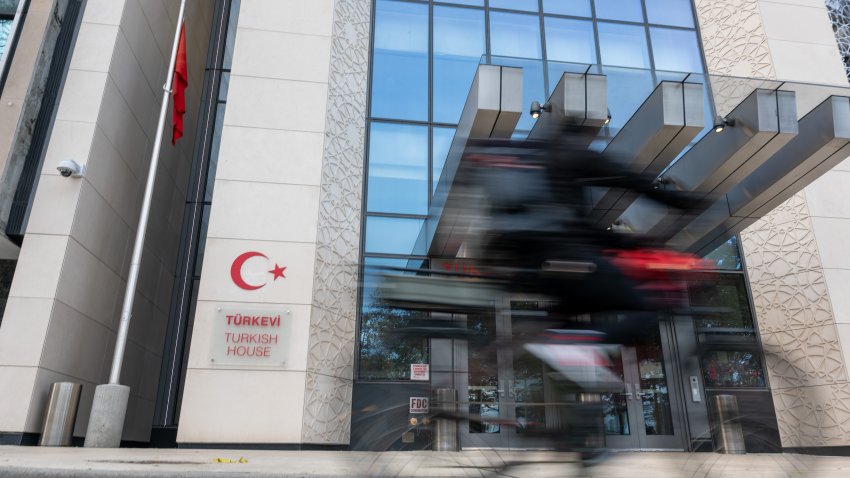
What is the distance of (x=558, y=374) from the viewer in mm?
2807

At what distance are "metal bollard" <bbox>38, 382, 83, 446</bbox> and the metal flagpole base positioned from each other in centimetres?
37

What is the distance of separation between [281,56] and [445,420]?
10.3 metres

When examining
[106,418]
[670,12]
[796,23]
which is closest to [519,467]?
[106,418]

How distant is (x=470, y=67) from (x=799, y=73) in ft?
24.1

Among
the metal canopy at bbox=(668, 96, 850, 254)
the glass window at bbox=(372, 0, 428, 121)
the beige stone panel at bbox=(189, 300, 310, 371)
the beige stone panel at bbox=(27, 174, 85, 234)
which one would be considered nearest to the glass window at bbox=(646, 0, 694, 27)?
the glass window at bbox=(372, 0, 428, 121)

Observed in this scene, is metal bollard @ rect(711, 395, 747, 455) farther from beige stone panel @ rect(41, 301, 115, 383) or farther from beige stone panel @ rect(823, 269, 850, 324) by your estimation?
beige stone panel @ rect(823, 269, 850, 324)

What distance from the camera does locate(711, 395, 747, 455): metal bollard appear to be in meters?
3.50

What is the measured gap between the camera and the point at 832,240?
11.4m

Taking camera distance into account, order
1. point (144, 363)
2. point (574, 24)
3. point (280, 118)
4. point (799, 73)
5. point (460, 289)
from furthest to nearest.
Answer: point (574, 24) → point (799, 73) → point (144, 363) → point (280, 118) → point (460, 289)

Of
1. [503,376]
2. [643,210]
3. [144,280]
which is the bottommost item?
[503,376]

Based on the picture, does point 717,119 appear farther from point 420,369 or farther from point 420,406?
point 420,406

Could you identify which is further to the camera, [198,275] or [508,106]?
A: [198,275]

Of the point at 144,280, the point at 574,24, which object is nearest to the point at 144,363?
the point at 144,280

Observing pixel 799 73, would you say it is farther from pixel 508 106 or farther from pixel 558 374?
pixel 558 374
